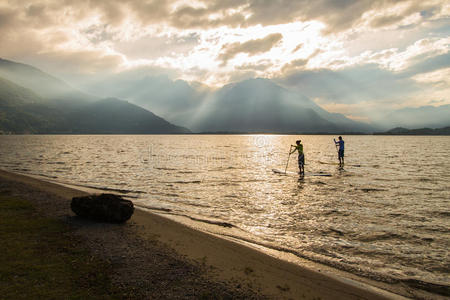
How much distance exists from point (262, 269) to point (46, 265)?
282 inches

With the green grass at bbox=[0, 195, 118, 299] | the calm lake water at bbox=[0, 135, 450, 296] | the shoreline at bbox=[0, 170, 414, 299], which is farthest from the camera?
the calm lake water at bbox=[0, 135, 450, 296]

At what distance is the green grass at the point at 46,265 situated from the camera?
21.2ft

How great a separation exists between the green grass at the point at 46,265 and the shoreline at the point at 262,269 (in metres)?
3.07

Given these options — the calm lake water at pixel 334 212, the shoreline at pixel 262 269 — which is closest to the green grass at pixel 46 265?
the shoreline at pixel 262 269

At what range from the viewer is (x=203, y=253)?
32.7ft

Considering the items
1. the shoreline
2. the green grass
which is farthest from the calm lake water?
the green grass

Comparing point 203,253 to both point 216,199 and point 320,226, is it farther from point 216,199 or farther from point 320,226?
point 216,199

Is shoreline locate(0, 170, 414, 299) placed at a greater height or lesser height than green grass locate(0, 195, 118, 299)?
lesser

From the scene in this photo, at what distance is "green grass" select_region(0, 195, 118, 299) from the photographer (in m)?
6.48

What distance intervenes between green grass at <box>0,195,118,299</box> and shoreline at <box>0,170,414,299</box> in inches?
121

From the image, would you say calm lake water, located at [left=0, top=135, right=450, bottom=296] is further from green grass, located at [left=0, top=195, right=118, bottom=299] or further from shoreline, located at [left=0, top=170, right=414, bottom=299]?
green grass, located at [left=0, top=195, right=118, bottom=299]

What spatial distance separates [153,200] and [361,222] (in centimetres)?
1496

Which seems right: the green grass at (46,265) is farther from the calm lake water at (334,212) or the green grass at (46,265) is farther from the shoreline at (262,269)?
the calm lake water at (334,212)

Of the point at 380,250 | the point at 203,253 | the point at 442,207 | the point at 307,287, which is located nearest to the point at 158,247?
the point at 203,253
